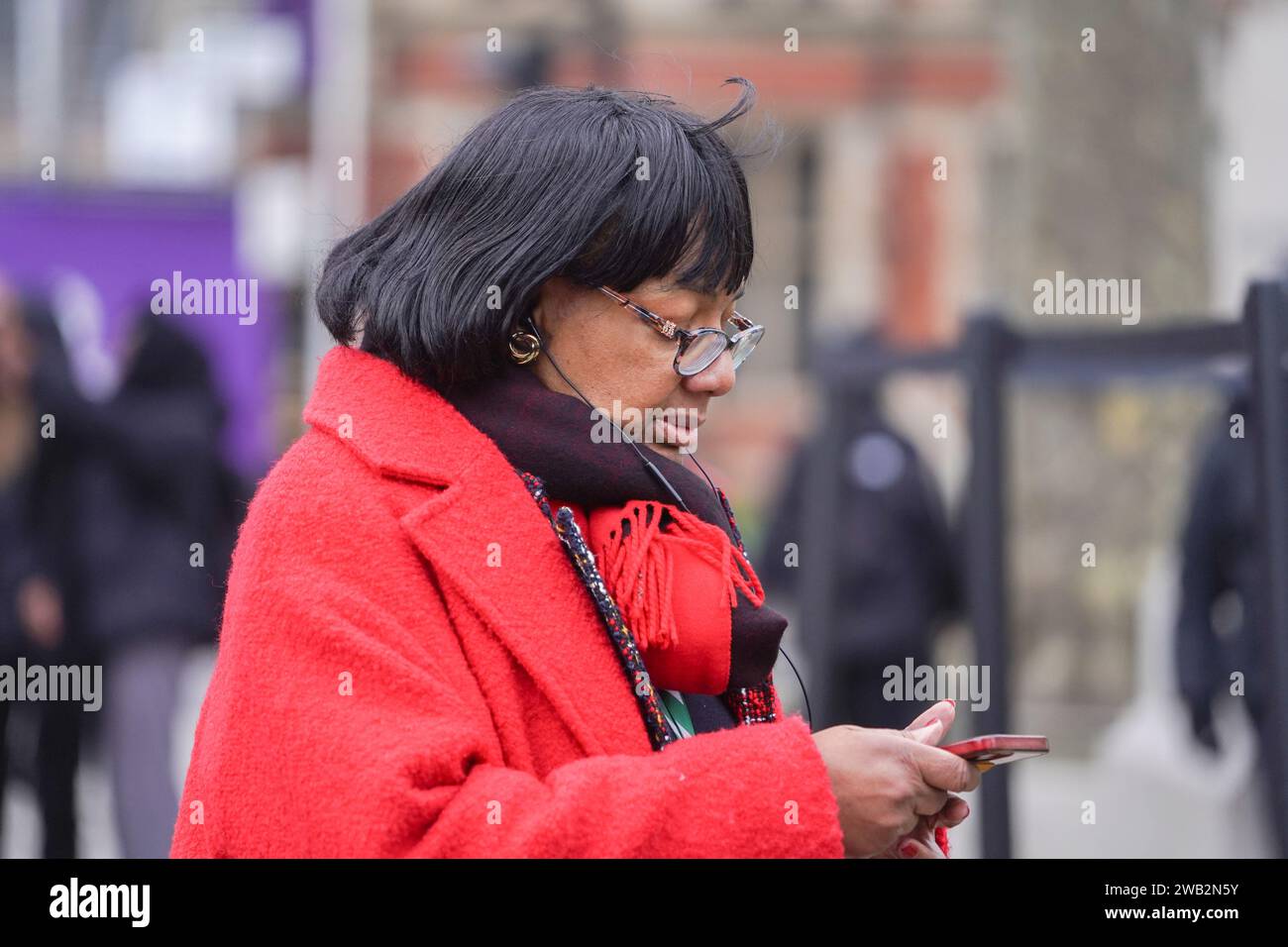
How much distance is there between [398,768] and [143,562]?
12.8ft

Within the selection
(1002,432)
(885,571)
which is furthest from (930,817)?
(885,571)

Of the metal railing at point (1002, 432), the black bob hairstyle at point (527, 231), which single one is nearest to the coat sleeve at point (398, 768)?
the black bob hairstyle at point (527, 231)

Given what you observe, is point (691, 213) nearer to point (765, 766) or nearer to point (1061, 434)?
point (765, 766)

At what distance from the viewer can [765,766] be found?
1.91 metres

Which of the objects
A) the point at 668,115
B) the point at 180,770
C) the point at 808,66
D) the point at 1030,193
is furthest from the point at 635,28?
the point at 668,115

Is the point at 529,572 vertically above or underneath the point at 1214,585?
underneath

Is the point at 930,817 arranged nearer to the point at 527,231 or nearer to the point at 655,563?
the point at 655,563

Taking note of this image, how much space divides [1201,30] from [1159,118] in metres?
0.44

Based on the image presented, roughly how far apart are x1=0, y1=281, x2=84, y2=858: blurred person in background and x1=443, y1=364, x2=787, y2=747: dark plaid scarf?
374 centimetres

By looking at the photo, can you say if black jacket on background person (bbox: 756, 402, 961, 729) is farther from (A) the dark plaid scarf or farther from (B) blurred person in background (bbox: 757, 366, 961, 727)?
(A) the dark plaid scarf

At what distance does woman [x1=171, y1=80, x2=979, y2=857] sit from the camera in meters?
1.86

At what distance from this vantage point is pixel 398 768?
1.81 m

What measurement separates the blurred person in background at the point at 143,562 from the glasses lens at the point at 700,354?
344 cm

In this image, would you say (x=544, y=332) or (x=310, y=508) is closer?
(x=310, y=508)
